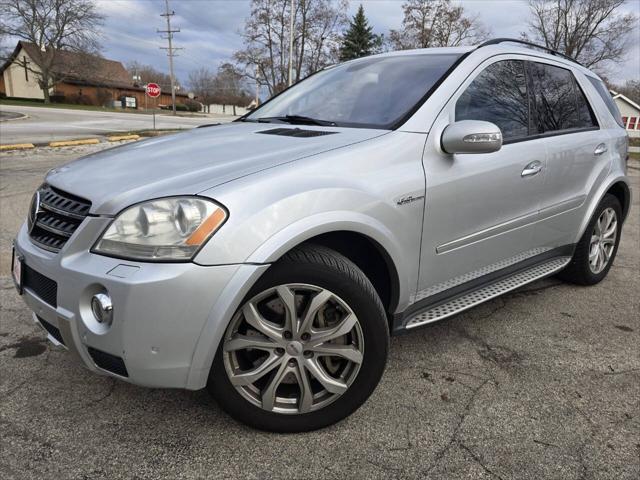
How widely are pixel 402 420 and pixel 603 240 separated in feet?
8.77

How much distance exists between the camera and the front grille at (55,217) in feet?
6.34

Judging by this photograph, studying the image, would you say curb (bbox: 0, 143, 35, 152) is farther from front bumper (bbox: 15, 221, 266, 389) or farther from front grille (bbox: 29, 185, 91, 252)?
front bumper (bbox: 15, 221, 266, 389)

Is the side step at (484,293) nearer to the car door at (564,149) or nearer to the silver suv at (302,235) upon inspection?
the silver suv at (302,235)

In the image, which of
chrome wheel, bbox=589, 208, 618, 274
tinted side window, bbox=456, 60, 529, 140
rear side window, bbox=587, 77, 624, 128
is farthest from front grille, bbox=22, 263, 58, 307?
rear side window, bbox=587, 77, 624, 128

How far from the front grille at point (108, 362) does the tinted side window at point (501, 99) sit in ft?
6.39

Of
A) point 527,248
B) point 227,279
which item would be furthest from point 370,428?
point 527,248

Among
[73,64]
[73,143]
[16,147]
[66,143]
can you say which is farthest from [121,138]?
[73,64]

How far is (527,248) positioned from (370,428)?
162 centimetres

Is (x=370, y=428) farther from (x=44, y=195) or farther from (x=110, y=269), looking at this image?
(x=44, y=195)

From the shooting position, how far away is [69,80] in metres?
60.2

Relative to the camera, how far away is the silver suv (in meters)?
1.73

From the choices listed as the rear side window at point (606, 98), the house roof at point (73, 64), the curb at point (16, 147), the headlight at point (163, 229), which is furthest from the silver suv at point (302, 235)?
the house roof at point (73, 64)

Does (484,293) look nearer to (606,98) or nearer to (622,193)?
(622,193)

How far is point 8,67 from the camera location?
196ft
